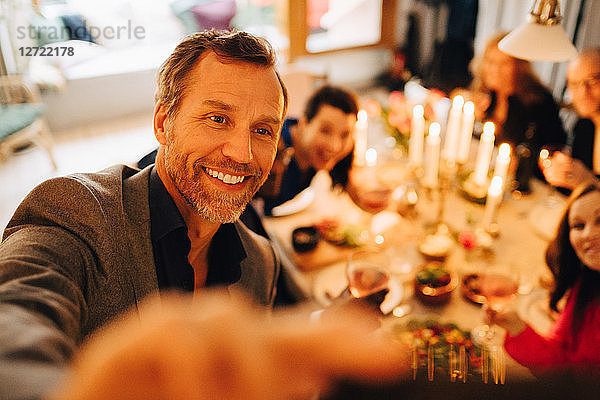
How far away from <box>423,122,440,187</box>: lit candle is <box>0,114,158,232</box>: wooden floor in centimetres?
254

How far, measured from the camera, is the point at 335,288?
4.58 feet

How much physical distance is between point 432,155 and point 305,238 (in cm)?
61

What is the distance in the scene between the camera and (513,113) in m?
2.54

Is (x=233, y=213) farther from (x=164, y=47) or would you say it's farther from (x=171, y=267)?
(x=164, y=47)

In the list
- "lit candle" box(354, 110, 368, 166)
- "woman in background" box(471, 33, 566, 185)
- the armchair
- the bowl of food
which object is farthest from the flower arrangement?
the armchair

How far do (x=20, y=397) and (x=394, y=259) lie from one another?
134 cm

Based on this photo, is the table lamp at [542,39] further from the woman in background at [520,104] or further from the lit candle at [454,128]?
the woman in background at [520,104]

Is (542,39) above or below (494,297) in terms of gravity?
above

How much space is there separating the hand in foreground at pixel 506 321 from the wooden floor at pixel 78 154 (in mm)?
3046

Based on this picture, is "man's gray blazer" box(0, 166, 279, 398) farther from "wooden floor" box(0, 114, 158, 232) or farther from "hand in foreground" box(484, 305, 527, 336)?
"wooden floor" box(0, 114, 158, 232)

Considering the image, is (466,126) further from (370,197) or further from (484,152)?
(370,197)

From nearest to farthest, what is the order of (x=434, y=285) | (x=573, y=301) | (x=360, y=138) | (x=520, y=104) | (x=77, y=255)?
(x=77, y=255), (x=573, y=301), (x=434, y=285), (x=360, y=138), (x=520, y=104)

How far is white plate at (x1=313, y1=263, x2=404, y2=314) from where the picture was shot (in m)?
1.33

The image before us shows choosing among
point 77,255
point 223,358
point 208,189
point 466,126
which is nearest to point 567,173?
point 466,126
